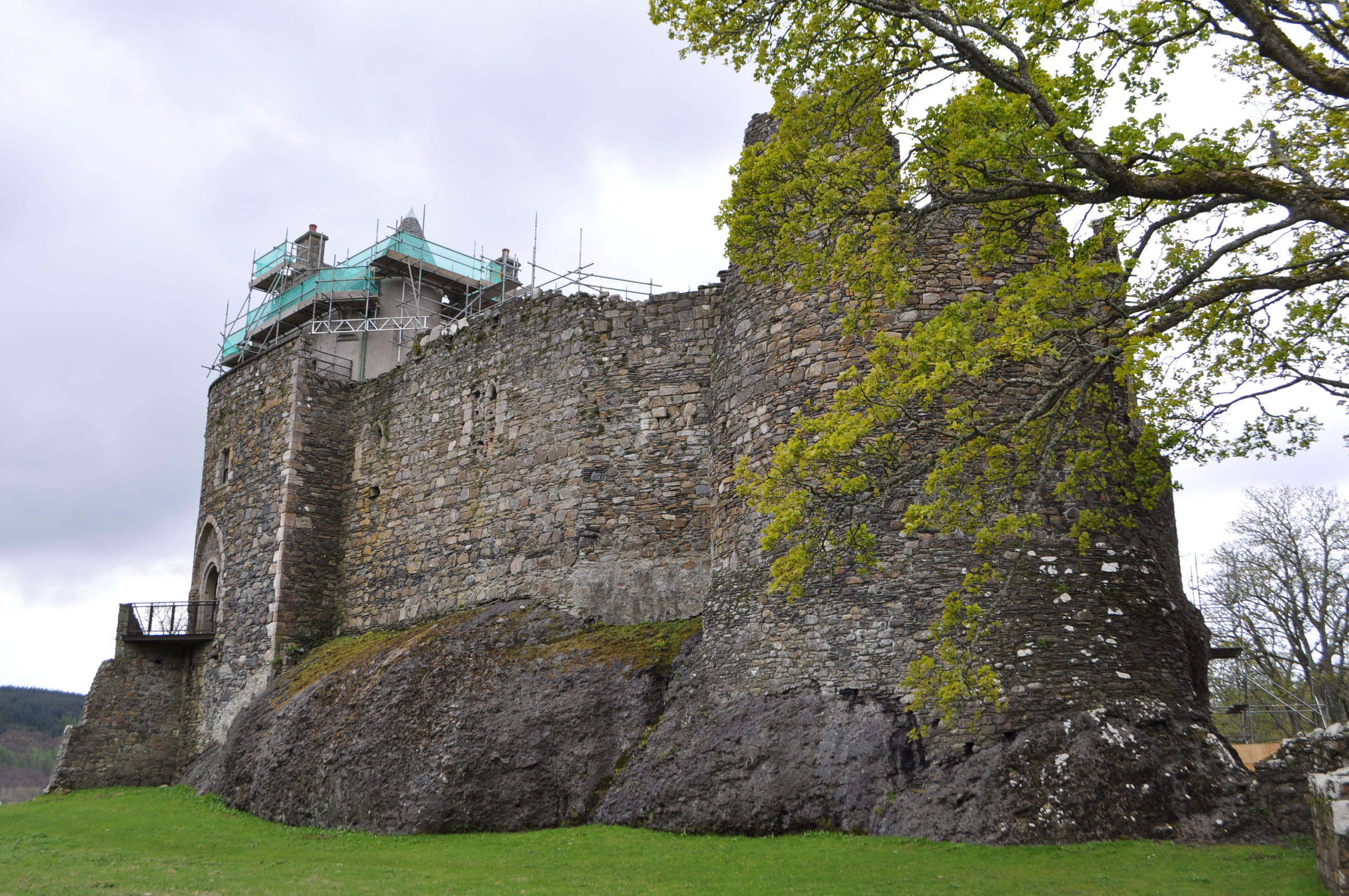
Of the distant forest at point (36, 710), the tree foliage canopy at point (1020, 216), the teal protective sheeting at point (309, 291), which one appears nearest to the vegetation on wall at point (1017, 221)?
the tree foliage canopy at point (1020, 216)

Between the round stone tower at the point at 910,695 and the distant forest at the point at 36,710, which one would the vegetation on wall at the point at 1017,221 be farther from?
the distant forest at the point at 36,710

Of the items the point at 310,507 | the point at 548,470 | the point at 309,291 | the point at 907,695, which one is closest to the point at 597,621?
the point at 548,470

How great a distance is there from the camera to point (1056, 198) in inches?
353

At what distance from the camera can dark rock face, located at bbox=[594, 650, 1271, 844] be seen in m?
9.53

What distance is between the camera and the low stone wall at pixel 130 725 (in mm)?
20281

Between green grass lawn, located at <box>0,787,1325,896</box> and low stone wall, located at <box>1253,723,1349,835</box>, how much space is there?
0.49m

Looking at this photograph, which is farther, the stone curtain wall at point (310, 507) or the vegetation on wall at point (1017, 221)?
the stone curtain wall at point (310, 507)

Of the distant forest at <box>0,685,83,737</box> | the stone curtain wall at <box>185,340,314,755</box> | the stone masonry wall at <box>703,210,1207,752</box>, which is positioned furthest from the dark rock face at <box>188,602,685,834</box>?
the distant forest at <box>0,685,83,737</box>

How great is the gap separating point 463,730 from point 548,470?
428cm

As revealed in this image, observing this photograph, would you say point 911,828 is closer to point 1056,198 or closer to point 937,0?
point 1056,198

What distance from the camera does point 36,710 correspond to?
65.4 m

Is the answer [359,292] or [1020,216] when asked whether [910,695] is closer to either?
[1020,216]

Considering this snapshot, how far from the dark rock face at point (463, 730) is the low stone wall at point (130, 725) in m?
5.08

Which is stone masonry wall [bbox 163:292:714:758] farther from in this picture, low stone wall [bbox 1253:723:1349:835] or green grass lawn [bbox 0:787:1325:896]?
low stone wall [bbox 1253:723:1349:835]
